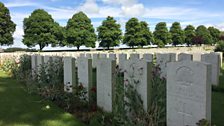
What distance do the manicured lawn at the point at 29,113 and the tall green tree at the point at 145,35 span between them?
47.3 metres

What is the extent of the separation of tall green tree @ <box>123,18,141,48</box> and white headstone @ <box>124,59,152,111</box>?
4957 centimetres

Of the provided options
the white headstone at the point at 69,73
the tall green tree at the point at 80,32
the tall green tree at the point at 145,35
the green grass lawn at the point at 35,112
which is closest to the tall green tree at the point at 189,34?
the tall green tree at the point at 145,35

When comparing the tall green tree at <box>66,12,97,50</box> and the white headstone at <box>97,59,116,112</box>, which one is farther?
the tall green tree at <box>66,12,97,50</box>

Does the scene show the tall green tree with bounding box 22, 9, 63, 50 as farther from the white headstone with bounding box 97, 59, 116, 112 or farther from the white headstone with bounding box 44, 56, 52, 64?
the white headstone with bounding box 97, 59, 116, 112

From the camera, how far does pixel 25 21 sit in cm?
5184

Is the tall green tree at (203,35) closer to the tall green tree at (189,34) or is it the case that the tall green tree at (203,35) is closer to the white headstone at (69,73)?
the tall green tree at (189,34)

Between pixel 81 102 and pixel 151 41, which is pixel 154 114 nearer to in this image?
pixel 81 102

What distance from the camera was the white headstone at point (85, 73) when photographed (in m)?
7.65

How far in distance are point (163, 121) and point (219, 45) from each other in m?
20.6

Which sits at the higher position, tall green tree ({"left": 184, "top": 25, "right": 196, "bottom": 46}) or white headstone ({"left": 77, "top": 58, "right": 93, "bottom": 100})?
tall green tree ({"left": 184, "top": 25, "right": 196, "bottom": 46})

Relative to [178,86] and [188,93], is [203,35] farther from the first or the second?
[188,93]

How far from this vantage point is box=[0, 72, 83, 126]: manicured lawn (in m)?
6.29

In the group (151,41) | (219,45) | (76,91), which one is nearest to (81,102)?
(76,91)

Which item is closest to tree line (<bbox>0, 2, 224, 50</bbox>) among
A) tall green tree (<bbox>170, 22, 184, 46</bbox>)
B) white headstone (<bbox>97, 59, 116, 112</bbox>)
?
tall green tree (<bbox>170, 22, 184, 46</bbox>)
